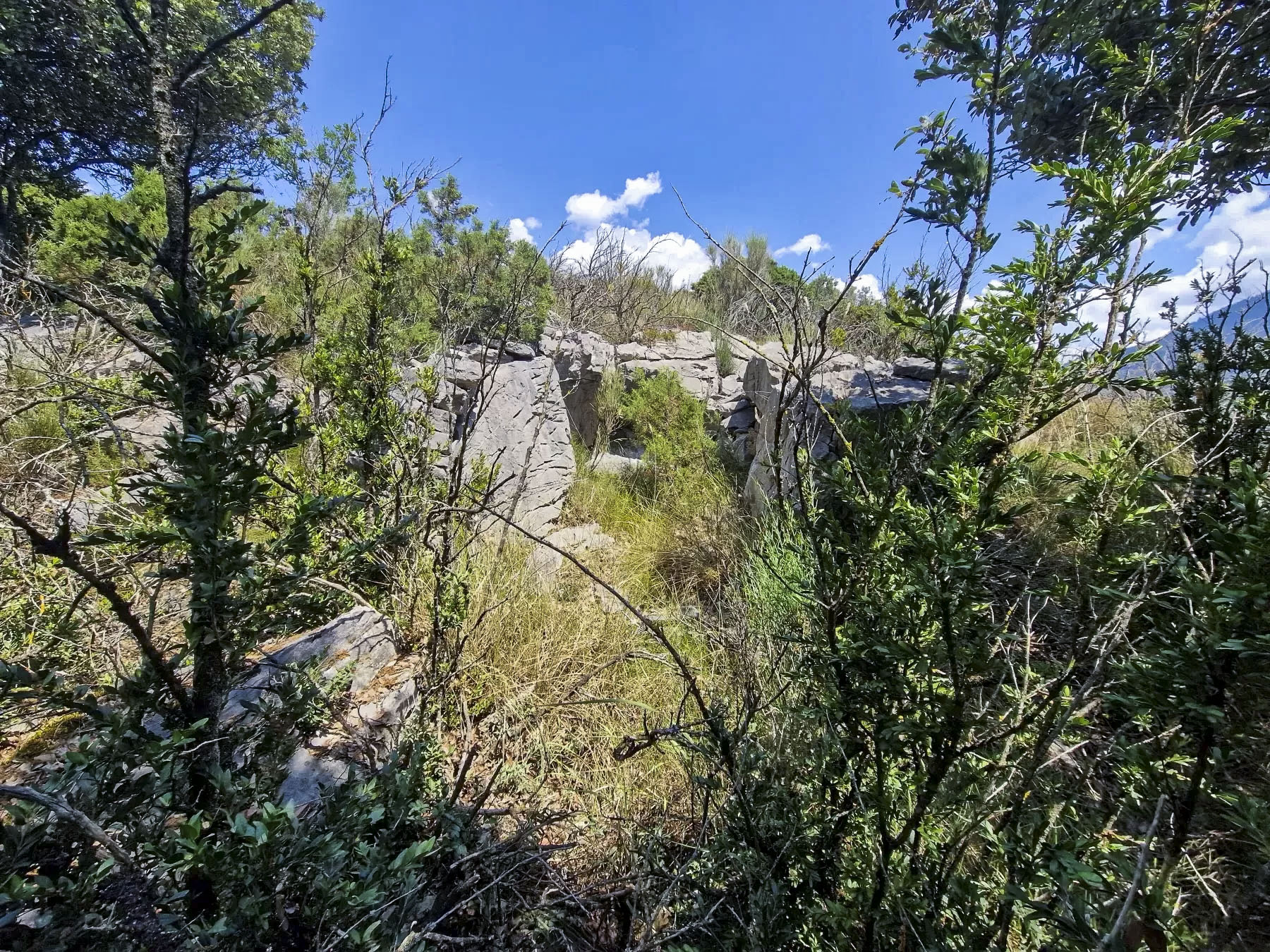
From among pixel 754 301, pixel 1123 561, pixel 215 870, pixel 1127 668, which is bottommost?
pixel 215 870

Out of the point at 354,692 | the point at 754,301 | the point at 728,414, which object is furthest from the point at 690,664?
the point at 754,301

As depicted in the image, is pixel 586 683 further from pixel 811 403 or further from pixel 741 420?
pixel 741 420

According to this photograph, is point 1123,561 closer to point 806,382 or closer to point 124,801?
point 806,382

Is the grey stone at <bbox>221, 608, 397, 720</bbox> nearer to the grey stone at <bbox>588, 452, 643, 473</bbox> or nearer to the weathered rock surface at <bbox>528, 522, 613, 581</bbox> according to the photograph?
the weathered rock surface at <bbox>528, 522, 613, 581</bbox>

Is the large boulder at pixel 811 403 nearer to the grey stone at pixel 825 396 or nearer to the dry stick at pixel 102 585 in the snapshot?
the grey stone at pixel 825 396

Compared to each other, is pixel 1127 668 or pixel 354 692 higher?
pixel 1127 668

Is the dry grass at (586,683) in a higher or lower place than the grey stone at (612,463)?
lower

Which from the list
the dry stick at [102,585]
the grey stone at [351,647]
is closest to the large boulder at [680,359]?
the grey stone at [351,647]

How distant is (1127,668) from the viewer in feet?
2.49

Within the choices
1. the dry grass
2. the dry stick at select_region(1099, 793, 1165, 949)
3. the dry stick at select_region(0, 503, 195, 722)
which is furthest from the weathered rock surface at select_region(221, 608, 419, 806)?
the dry stick at select_region(1099, 793, 1165, 949)

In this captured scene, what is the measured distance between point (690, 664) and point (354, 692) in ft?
4.90

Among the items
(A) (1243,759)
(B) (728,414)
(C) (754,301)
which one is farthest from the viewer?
(C) (754,301)

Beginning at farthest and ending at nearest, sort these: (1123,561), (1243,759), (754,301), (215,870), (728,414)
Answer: (754,301) → (728,414) → (1243,759) → (1123,561) → (215,870)

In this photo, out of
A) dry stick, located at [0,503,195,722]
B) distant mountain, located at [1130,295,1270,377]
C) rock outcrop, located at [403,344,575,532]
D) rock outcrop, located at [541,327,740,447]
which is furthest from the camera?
rock outcrop, located at [541,327,740,447]
